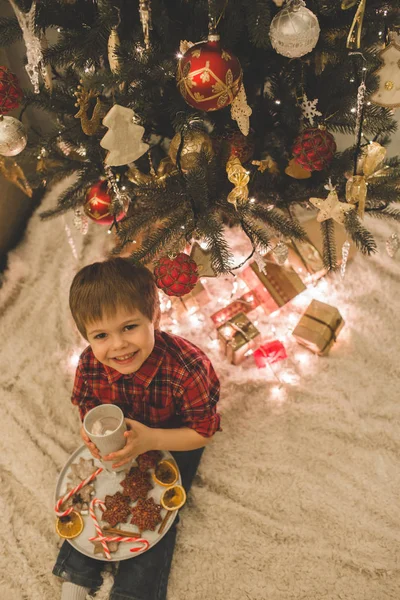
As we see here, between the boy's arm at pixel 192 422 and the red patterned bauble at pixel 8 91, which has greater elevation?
the red patterned bauble at pixel 8 91

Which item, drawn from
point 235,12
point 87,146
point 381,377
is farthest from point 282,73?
point 381,377

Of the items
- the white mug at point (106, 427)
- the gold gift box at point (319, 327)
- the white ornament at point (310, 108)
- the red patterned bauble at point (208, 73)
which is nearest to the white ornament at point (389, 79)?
the white ornament at point (310, 108)

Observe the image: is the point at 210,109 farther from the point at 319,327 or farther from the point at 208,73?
the point at 319,327

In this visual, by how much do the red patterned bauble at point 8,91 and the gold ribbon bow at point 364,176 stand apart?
2.72 ft

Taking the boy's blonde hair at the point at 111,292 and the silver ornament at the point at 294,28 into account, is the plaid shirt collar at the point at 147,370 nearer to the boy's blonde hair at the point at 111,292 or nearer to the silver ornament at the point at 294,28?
the boy's blonde hair at the point at 111,292

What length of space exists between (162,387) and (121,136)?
23.8 inches

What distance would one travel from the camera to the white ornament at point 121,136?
893 millimetres

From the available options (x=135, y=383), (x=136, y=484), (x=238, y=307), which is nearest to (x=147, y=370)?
(x=135, y=383)

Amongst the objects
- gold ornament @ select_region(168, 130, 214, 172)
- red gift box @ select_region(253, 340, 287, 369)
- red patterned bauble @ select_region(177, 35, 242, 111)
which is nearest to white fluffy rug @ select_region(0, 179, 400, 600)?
red gift box @ select_region(253, 340, 287, 369)

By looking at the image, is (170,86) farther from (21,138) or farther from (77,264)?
(77,264)

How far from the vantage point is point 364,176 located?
1.11 m

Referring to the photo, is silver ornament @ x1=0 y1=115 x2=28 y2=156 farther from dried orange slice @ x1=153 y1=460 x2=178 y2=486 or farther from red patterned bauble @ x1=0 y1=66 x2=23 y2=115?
dried orange slice @ x1=153 y1=460 x2=178 y2=486

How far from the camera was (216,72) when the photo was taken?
0.86 m

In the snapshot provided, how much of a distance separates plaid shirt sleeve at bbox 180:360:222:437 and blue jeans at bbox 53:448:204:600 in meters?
0.29
